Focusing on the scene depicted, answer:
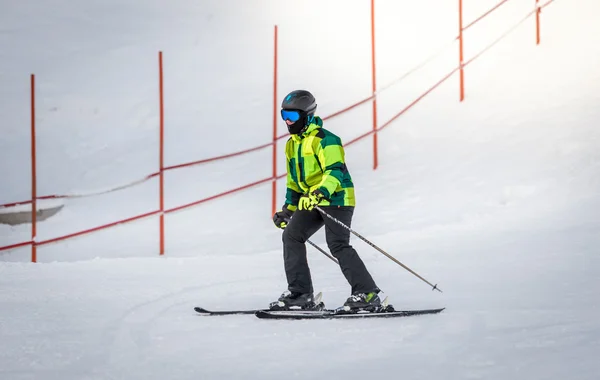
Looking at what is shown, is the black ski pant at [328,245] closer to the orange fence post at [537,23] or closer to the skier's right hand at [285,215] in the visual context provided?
the skier's right hand at [285,215]

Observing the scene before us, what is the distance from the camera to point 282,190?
1141 centimetres

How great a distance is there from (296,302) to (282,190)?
221 inches

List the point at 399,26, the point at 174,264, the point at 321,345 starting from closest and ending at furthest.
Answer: the point at 321,345
the point at 174,264
the point at 399,26

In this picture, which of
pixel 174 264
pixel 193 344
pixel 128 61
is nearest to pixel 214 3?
pixel 128 61

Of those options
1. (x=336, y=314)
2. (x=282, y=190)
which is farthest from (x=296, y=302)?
(x=282, y=190)

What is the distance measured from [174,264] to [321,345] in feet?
11.4

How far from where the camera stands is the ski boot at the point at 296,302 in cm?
583

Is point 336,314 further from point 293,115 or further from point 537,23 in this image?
point 537,23

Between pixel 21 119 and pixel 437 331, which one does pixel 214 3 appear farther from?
pixel 437 331

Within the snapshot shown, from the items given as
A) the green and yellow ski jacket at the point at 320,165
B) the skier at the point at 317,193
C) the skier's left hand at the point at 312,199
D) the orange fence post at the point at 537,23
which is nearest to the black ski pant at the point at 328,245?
the skier at the point at 317,193

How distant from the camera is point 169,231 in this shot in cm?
1064

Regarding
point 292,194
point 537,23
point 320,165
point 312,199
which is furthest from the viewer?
point 537,23

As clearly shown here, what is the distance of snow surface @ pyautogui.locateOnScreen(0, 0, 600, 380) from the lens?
4879 millimetres

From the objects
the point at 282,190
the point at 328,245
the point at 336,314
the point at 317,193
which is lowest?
the point at 336,314
